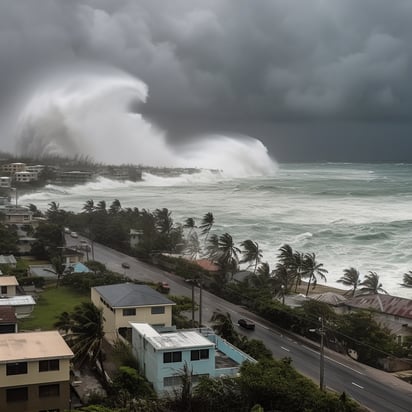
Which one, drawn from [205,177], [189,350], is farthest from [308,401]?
[205,177]

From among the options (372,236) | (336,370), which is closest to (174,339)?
(336,370)

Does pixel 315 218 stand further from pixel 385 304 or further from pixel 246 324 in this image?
pixel 246 324

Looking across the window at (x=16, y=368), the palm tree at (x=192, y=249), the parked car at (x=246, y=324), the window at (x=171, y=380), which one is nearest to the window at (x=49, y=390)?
the window at (x=16, y=368)

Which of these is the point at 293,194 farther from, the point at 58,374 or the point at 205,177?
the point at 58,374

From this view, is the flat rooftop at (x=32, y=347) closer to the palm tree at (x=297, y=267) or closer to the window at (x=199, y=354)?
the window at (x=199, y=354)

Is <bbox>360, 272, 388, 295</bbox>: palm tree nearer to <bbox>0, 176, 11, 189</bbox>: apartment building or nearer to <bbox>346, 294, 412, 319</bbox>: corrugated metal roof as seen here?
<bbox>346, 294, 412, 319</bbox>: corrugated metal roof
